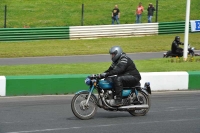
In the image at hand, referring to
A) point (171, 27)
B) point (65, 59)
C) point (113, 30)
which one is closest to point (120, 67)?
point (65, 59)

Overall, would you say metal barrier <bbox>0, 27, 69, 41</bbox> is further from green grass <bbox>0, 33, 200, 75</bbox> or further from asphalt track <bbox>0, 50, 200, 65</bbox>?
asphalt track <bbox>0, 50, 200, 65</bbox>

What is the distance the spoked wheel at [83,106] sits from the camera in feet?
38.2

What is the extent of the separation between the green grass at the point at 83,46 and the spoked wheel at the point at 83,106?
59.2ft

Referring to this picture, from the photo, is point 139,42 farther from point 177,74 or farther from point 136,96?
point 136,96

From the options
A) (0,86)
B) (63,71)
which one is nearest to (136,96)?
(0,86)

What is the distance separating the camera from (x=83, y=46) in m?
32.2

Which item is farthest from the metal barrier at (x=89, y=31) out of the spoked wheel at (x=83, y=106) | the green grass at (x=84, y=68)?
the spoked wheel at (x=83, y=106)

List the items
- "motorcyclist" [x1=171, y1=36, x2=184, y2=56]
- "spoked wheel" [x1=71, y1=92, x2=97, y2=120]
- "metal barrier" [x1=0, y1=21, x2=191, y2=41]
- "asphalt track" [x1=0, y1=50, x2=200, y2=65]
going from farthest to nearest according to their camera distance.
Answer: "metal barrier" [x1=0, y1=21, x2=191, y2=41], "asphalt track" [x1=0, y1=50, x2=200, y2=65], "motorcyclist" [x1=171, y1=36, x2=184, y2=56], "spoked wheel" [x1=71, y1=92, x2=97, y2=120]

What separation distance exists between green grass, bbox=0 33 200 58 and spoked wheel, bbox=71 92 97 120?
18049 millimetres

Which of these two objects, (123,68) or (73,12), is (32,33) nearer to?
(73,12)

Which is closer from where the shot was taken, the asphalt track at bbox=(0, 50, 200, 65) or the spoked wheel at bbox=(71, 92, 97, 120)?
the spoked wheel at bbox=(71, 92, 97, 120)

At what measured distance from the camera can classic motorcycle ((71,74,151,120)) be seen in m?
11.7

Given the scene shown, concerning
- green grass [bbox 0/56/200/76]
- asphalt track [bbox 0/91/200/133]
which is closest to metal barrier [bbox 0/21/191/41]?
green grass [bbox 0/56/200/76]

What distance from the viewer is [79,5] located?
42.3 meters
